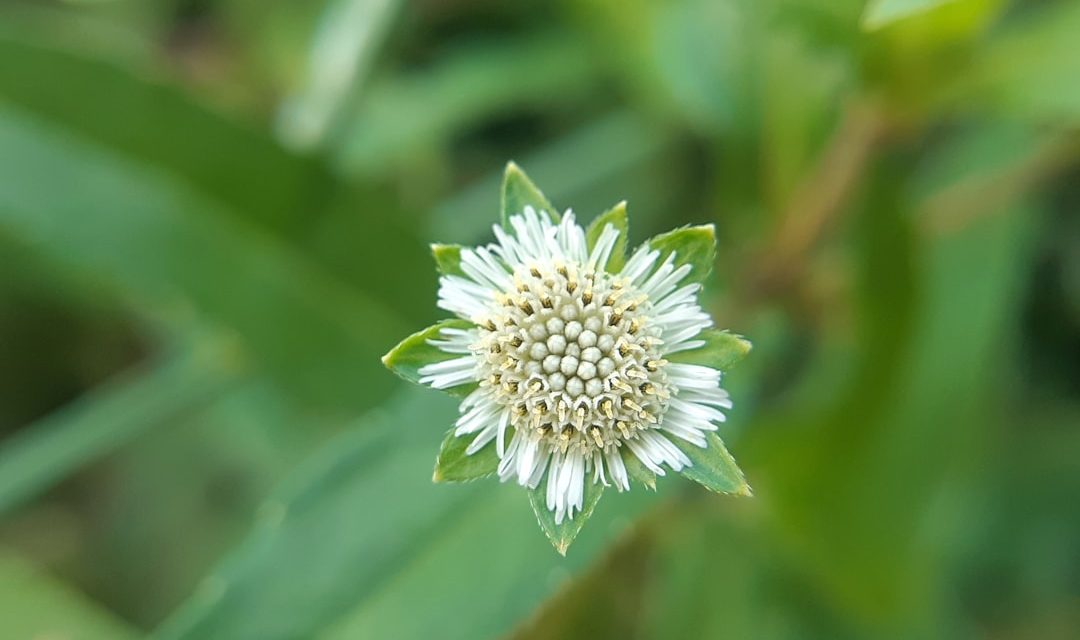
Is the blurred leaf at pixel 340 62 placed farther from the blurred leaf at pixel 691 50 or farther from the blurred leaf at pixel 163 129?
the blurred leaf at pixel 691 50

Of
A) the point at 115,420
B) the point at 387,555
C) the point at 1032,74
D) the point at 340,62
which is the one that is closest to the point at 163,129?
the point at 340,62

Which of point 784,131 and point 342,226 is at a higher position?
point 342,226

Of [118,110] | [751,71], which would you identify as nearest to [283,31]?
[118,110]

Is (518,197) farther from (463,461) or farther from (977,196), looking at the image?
(977,196)

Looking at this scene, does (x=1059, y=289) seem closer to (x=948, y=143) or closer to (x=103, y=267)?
(x=948, y=143)

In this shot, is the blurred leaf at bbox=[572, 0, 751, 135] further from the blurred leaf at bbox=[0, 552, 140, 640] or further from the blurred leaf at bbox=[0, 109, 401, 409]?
the blurred leaf at bbox=[0, 552, 140, 640]

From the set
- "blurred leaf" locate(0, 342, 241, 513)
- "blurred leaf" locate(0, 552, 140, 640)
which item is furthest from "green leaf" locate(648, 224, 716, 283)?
"blurred leaf" locate(0, 552, 140, 640)

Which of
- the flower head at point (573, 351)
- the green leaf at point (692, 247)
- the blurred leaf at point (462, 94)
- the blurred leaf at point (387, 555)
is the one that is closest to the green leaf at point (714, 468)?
the flower head at point (573, 351)
